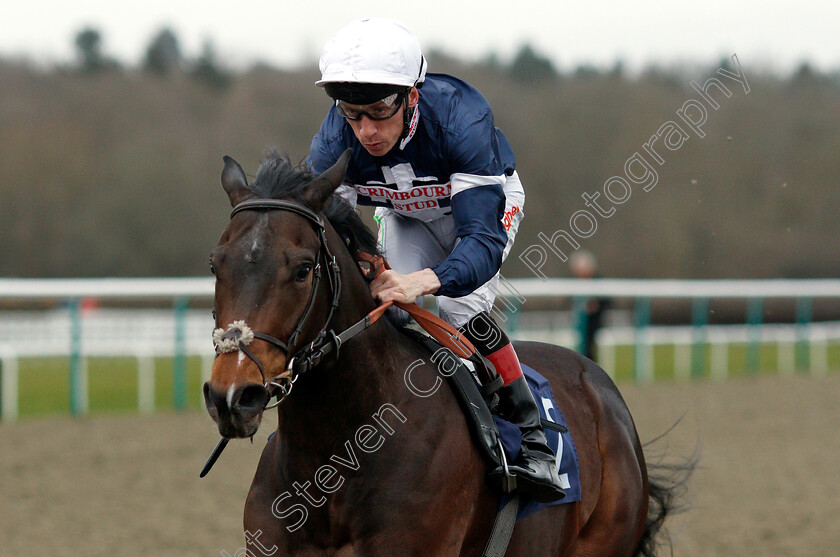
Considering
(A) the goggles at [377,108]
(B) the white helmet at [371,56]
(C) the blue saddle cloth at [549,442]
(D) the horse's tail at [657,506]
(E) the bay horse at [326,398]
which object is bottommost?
(D) the horse's tail at [657,506]

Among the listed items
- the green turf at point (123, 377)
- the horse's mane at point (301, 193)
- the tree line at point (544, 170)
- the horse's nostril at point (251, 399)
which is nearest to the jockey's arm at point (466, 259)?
the horse's mane at point (301, 193)

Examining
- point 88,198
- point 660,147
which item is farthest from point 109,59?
point 660,147

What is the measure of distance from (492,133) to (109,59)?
33.4m

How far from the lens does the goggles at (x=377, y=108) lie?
2.86m

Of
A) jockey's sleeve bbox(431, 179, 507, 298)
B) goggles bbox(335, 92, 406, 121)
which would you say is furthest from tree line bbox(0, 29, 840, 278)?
goggles bbox(335, 92, 406, 121)

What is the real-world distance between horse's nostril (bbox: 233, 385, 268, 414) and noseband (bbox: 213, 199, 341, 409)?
0.03m

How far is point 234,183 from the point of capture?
8.75 feet

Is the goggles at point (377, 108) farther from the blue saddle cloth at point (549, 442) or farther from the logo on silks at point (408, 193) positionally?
the blue saddle cloth at point (549, 442)

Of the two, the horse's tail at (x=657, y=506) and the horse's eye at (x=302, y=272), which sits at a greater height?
the horse's eye at (x=302, y=272)

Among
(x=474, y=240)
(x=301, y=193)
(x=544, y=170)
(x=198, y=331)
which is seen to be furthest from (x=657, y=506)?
(x=544, y=170)

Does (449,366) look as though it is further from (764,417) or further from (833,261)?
(833,261)

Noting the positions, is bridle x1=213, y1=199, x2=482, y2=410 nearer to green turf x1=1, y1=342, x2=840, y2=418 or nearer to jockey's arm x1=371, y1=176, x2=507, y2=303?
jockey's arm x1=371, y1=176, x2=507, y2=303

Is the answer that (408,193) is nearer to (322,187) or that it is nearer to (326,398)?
(322,187)

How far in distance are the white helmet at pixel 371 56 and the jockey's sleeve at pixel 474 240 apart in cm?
37
